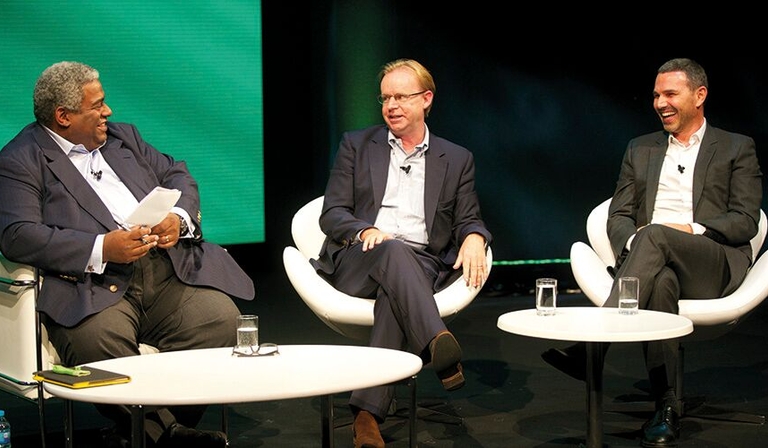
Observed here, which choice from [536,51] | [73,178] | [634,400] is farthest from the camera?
[536,51]

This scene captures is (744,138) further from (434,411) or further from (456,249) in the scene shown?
(434,411)

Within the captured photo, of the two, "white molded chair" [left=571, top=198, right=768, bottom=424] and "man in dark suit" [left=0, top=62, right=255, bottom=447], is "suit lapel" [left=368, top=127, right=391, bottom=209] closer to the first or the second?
"man in dark suit" [left=0, top=62, right=255, bottom=447]

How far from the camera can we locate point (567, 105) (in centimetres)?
757

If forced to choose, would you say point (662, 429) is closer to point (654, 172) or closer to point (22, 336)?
point (654, 172)

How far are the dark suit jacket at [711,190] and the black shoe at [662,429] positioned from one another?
0.74m

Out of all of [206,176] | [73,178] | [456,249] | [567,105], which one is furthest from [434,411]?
[567,105]

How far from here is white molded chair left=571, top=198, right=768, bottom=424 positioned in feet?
13.7

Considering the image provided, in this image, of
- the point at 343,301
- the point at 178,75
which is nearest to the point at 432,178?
the point at 343,301

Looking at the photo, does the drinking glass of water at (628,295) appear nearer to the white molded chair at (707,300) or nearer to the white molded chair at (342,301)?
the white molded chair at (707,300)

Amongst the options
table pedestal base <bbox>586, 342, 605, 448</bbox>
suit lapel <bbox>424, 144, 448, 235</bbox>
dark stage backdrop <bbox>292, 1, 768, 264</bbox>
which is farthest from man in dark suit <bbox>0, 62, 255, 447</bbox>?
dark stage backdrop <bbox>292, 1, 768, 264</bbox>

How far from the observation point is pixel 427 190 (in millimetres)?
4531

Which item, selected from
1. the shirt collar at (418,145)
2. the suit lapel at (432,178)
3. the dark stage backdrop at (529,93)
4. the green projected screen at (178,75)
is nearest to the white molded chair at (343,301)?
the suit lapel at (432,178)

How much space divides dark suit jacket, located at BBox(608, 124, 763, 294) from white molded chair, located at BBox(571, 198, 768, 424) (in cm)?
11

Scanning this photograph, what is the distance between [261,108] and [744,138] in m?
3.47
